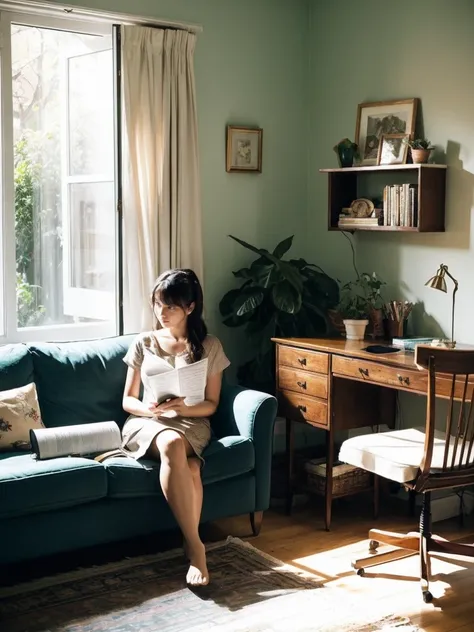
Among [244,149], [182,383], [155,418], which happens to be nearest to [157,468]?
[155,418]

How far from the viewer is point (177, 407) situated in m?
3.68

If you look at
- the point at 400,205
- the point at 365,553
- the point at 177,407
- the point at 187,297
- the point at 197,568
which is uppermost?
the point at 400,205

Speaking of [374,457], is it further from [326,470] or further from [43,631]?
[43,631]

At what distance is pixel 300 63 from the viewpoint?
496cm

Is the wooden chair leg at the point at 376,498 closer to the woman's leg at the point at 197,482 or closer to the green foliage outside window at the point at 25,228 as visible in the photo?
the woman's leg at the point at 197,482

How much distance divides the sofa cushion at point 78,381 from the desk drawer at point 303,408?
0.81 meters

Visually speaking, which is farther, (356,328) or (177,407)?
(356,328)

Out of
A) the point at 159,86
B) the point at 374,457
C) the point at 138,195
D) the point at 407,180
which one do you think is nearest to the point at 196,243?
the point at 138,195

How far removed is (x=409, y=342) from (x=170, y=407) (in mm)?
1151

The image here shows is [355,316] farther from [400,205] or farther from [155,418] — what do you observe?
[155,418]

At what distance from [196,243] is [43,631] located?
214 centimetres

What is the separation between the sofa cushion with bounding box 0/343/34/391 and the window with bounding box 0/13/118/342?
1.01ft

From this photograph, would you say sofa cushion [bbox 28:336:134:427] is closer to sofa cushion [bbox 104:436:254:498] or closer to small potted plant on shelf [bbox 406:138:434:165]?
sofa cushion [bbox 104:436:254:498]

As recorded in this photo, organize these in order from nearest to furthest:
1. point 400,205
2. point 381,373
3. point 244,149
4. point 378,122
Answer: point 381,373, point 400,205, point 378,122, point 244,149
